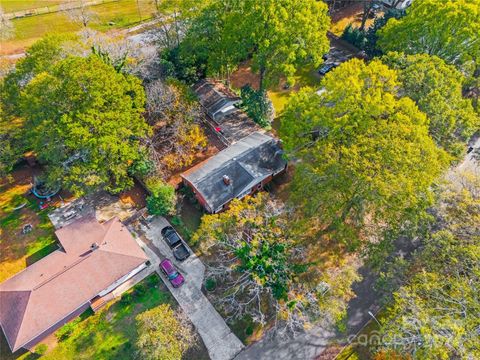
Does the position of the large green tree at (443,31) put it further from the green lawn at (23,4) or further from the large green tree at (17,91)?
the green lawn at (23,4)

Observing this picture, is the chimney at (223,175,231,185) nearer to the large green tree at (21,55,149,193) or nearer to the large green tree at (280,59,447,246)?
the large green tree at (280,59,447,246)

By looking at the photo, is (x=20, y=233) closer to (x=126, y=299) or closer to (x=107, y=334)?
(x=126, y=299)

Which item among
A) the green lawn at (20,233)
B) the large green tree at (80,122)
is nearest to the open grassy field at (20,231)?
the green lawn at (20,233)

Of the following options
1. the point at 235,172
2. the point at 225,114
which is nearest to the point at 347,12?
the point at 225,114

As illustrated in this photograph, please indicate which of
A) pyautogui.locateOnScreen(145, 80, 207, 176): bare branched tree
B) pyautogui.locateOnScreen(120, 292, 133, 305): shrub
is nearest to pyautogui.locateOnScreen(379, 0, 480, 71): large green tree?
pyautogui.locateOnScreen(145, 80, 207, 176): bare branched tree

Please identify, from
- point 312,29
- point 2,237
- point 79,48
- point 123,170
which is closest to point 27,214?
point 2,237

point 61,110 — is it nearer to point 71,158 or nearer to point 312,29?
point 71,158
